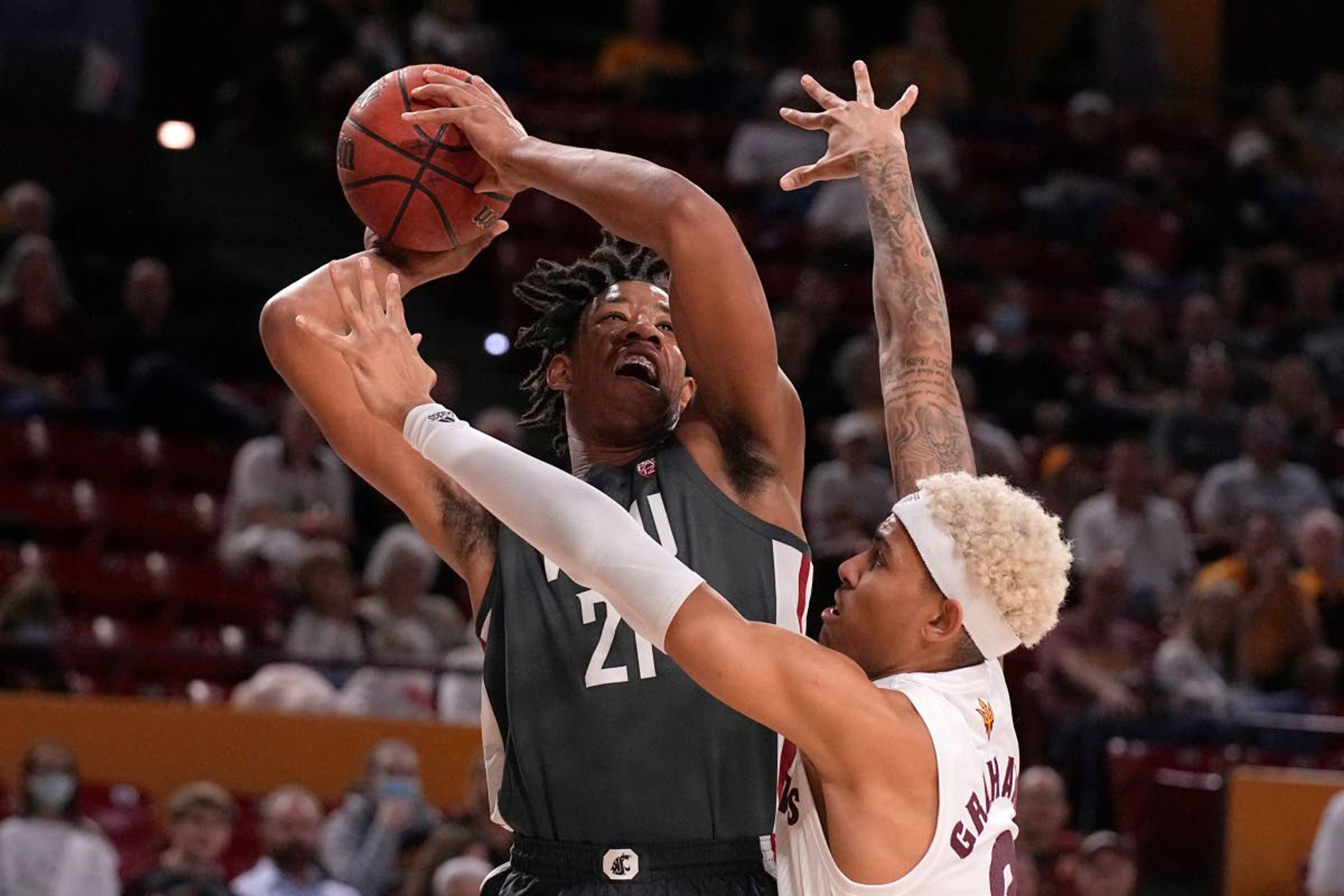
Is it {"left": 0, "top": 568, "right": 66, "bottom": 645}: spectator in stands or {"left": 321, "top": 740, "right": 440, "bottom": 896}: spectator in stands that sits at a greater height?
{"left": 0, "top": 568, "right": 66, "bottom": 645}: spectator in stands

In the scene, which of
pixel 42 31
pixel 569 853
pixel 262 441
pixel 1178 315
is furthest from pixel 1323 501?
pixel 569 853

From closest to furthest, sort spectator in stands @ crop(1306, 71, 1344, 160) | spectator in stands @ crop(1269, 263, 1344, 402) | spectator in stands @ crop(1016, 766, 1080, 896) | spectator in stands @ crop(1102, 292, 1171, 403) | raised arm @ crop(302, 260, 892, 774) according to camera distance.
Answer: raised arm @ crop(302, 260, 892, 774) < spectator in stands @ crop(1016, 766, 1080, 896) < spectator in stands @ crop(1102, 292, 1171, 403) < spectator in stands @ crop(1269, 263, 1344, 402) < spectator in stands @ crop(1306, 71, 1344, 160)

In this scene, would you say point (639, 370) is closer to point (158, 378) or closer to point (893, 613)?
point (893, 613)

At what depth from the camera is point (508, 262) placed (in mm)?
12062

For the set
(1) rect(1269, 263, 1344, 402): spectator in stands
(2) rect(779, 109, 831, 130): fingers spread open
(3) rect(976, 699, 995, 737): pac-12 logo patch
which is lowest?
(3) rect(976, 699, 995, 737): pac-12 logo patch

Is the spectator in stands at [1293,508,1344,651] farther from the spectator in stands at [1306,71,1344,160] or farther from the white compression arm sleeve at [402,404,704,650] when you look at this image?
the white compression arm sleeve at [402,404,704,650]

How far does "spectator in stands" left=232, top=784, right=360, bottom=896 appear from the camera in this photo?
7285 mm

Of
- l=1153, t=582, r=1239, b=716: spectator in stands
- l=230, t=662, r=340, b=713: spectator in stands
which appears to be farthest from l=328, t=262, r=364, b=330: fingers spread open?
l=1153, t=582, r=1239, b=716: spectator in stands

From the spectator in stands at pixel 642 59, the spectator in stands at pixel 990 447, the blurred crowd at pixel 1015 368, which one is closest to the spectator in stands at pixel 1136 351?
the blurred crowd at pixel 1015 368

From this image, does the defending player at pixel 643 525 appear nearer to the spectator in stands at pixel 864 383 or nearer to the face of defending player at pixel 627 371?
the face of defending player at pixel 627 371

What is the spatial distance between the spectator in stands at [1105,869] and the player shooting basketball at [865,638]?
4.20 meters

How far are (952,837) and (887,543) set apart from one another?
1.58 feet

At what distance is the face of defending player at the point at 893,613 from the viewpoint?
335cm

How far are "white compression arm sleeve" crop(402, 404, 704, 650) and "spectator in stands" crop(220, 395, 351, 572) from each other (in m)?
5.97
